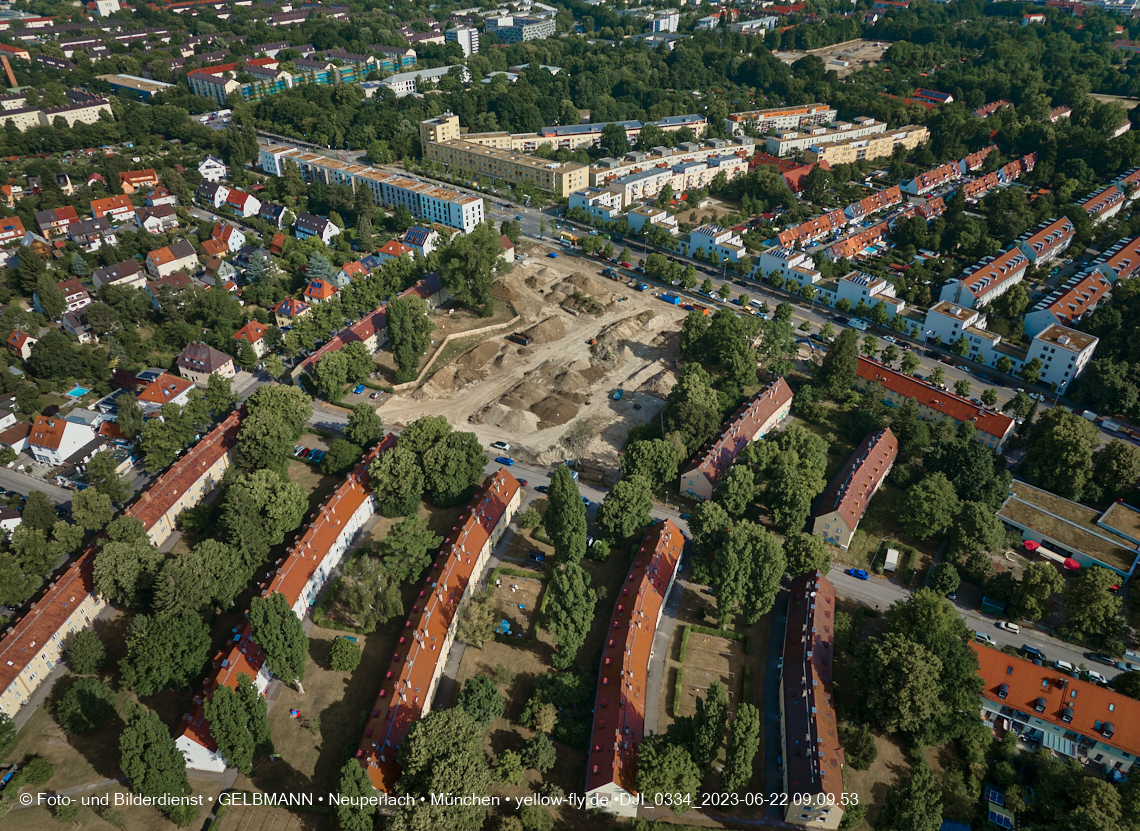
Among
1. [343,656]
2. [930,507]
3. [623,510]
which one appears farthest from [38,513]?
[930,507]

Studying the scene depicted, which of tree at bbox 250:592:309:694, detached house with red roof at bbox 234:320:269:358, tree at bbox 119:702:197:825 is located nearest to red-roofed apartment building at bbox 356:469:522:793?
tree at bbox 250:592:309:694

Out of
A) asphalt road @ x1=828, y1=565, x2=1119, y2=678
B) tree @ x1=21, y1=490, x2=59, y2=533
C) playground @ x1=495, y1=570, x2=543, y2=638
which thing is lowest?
asphalt road @ x1=828, y1=565, x2=1119, y2=678

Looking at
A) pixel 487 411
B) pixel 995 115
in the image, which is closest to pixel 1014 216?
pixel 995 115

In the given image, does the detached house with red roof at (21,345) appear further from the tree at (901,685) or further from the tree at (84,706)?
the tree at (901,685)

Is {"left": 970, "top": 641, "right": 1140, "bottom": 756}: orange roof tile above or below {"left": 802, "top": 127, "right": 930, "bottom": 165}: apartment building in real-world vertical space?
below

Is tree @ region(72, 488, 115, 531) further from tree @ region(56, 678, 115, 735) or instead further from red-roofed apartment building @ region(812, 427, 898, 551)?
red-roofed apartment building @ region(812, 427, 898, 551)

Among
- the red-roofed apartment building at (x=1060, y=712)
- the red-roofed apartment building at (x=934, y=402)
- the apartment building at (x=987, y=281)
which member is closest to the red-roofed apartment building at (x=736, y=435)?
the red-roofed apartment building at (x=934, y=402)
